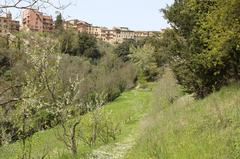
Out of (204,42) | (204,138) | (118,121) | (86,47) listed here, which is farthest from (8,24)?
(86,47)

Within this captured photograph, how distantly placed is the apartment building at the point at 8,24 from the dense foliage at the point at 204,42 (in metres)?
16.0

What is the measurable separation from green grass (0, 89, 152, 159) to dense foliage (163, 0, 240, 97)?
6629 millimetres

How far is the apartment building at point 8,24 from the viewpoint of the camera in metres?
6.03

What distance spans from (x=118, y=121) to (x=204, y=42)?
22002 millimetres

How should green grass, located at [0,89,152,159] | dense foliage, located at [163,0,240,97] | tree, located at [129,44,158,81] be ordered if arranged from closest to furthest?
1. dense foliage, located at [163,0,240,97]
2. green grass, located at [0,89,152,159]
3. tree, located at [129,44,158,81]

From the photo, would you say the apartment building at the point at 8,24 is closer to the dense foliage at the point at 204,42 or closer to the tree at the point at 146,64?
the dense foliage at the point at 204,42

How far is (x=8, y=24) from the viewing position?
6180mm

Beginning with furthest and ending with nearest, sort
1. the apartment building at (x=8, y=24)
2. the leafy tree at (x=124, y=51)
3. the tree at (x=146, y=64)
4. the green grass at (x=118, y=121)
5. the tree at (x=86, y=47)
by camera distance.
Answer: the leafy tree at (x=124, y=51)
the tree at (x=146, y=64)
the tree at (x=86, y=47)
the green grass at (x=118, y=121)
the apartment building at (x=8, y=24)

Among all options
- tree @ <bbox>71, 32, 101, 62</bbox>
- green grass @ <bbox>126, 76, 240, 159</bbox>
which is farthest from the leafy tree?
green grass @ <bbox>126, 76, 240, 159</bbox>

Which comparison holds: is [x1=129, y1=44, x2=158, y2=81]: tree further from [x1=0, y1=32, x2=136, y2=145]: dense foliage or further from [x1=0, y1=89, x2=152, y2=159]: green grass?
[x1=0, y1=89, x2=152, y2=159]: green grass

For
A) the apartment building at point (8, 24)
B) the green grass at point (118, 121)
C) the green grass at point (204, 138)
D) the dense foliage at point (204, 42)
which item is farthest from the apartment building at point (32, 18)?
the green grass at point (118, 121)

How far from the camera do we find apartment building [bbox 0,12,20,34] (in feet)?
19.8

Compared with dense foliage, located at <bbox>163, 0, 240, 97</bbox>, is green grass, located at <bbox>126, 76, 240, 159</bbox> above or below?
below

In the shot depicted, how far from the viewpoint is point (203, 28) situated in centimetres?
2616
